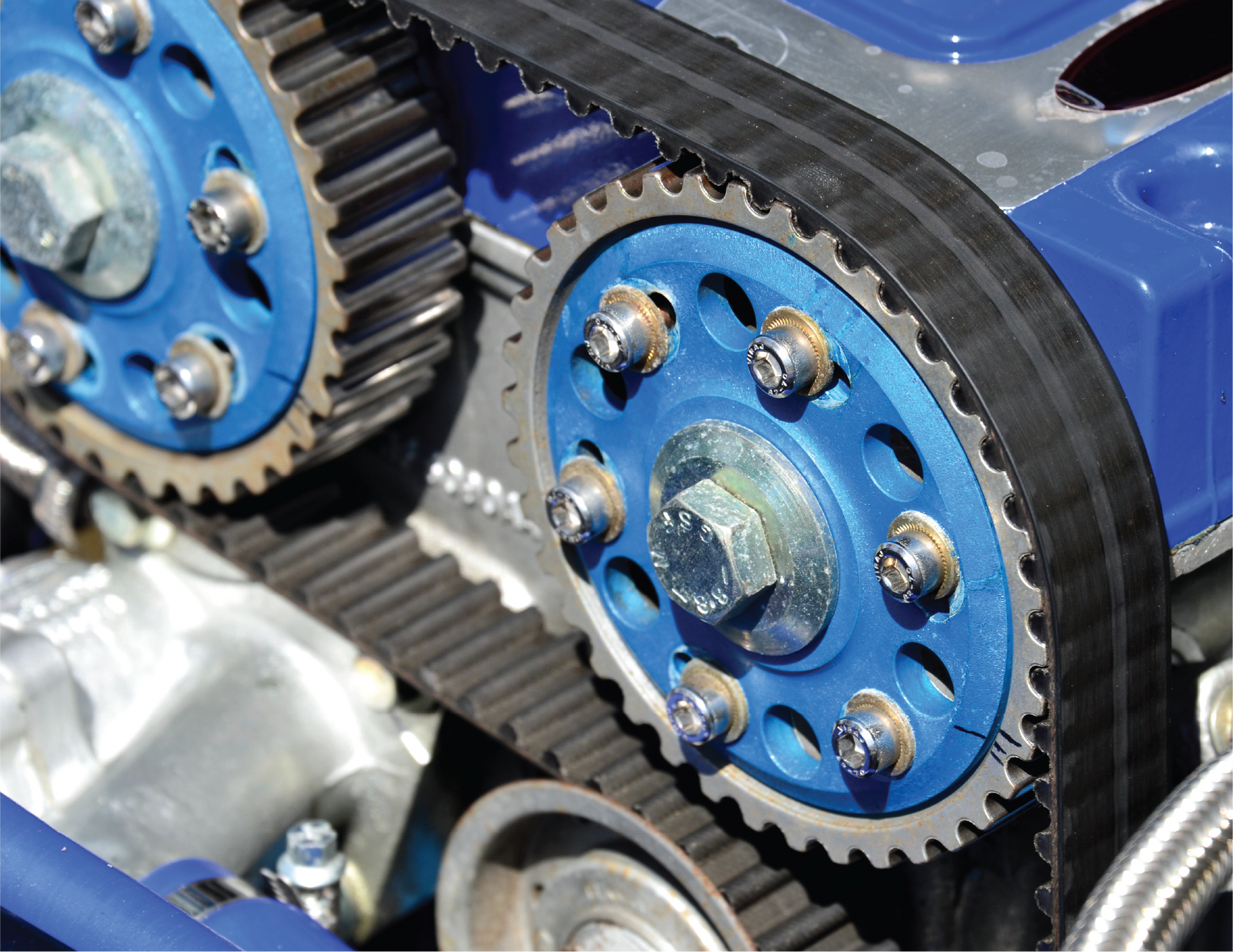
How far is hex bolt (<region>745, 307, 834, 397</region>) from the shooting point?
5.45 ft

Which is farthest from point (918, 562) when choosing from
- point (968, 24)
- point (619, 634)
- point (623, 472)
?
point (968, 24)

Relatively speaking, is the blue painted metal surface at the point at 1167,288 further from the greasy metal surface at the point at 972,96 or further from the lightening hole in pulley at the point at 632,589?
the lightening hole in pulley at the point at 632,589

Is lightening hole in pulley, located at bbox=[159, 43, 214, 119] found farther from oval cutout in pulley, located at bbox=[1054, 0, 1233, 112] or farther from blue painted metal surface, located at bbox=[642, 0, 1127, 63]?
oval cutout in pulley, located at bbox=[1054, 0, 1233, 112]

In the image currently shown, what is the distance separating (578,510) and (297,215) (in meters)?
0.51

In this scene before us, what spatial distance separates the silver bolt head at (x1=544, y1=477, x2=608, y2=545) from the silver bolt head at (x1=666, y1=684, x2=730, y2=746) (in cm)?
20

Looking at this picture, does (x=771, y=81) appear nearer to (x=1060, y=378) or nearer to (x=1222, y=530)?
(x=1060, y=378)

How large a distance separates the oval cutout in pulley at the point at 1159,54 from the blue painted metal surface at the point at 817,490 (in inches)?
19.6

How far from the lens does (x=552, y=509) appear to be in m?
1.98

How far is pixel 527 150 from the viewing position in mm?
2176

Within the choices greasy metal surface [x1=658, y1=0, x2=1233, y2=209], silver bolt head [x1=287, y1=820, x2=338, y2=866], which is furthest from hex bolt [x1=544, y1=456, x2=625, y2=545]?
silver bolt head [x1=287, y1=820, x2=338, y2=866]

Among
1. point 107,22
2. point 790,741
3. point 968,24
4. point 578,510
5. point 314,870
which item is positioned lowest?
point 314,870

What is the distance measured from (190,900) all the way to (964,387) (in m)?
1.15

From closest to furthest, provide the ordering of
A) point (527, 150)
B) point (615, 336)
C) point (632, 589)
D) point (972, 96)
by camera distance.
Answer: point (615, 336), point (972, 96), point (632, 589), point (527, 150)

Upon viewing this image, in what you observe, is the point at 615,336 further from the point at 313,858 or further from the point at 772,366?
the point at 313,858
